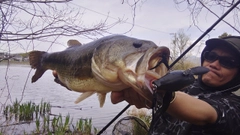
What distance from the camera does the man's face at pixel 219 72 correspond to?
2645 millimetres

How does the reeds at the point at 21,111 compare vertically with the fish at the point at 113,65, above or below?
below

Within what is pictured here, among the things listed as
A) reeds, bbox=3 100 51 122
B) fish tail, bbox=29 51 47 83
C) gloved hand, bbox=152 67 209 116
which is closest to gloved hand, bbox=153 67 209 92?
gloved hand, bbox=152 67 209 116

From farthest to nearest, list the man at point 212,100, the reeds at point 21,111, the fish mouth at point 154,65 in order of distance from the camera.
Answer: the reeds at point 21,111
the man at point 212,100
the fish mouth at point 154,65

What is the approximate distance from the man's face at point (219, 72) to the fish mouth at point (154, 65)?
1220mm

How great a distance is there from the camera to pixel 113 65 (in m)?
1.90

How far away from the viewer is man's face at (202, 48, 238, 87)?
2645mm

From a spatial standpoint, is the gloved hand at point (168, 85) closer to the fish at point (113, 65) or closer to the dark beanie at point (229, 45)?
the fish at point (113, 65)

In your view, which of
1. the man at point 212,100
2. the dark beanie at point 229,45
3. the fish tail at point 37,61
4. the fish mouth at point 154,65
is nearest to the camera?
the fish mouth at point 154,65

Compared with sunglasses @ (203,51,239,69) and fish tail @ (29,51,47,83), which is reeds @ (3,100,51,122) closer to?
fish tail @ (29,51,47,83)

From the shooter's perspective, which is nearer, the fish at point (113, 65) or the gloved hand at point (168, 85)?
the gloved hand at point (168, 85)

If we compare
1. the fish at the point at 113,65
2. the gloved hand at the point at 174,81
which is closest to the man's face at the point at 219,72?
the fish at the point at 113,65

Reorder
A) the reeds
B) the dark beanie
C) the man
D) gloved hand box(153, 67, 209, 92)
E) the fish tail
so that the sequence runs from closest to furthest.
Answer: gloved hand box(153, 67, 209, 92)
the man
the dark beanie
the fish tail
the reeds

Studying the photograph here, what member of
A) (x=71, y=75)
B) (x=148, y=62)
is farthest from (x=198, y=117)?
(x=71, y=75)

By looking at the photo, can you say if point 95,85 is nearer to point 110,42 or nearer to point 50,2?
point 110,42
